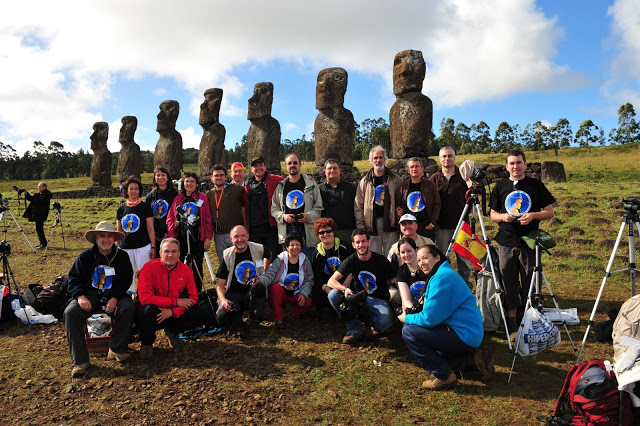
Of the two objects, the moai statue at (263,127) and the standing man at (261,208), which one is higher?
the moai statue at (263,127)

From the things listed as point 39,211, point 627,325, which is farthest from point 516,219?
point 39,211

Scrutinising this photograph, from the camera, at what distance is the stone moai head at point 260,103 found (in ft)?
51.7

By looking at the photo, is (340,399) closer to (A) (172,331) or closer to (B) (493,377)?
(B) (493,377)

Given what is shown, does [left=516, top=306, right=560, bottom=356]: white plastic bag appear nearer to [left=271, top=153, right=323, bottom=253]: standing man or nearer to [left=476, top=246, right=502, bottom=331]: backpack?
[left=476, top=246, right=502, bottom=331]: backpack

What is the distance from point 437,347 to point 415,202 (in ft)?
8.31

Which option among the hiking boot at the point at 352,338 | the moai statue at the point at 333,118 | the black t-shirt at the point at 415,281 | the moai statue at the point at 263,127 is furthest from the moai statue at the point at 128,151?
the black t-shirt at the point at 415,281

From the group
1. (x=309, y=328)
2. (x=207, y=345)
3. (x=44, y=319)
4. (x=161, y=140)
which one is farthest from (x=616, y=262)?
(x=161, y=140)

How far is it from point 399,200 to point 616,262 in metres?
4.80

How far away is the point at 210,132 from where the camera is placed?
61.1ft

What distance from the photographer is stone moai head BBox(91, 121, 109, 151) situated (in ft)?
84.4

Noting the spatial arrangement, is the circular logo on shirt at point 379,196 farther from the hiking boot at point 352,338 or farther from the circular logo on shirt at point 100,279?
the circular logo on shirt at point 100,279

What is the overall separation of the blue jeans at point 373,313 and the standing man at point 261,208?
194 cm

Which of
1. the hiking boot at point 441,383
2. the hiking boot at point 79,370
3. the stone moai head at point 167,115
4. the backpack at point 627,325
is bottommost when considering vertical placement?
the hiking boot at point 441,383

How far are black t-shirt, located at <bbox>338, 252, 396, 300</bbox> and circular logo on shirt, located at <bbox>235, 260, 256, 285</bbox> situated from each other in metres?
1.20
